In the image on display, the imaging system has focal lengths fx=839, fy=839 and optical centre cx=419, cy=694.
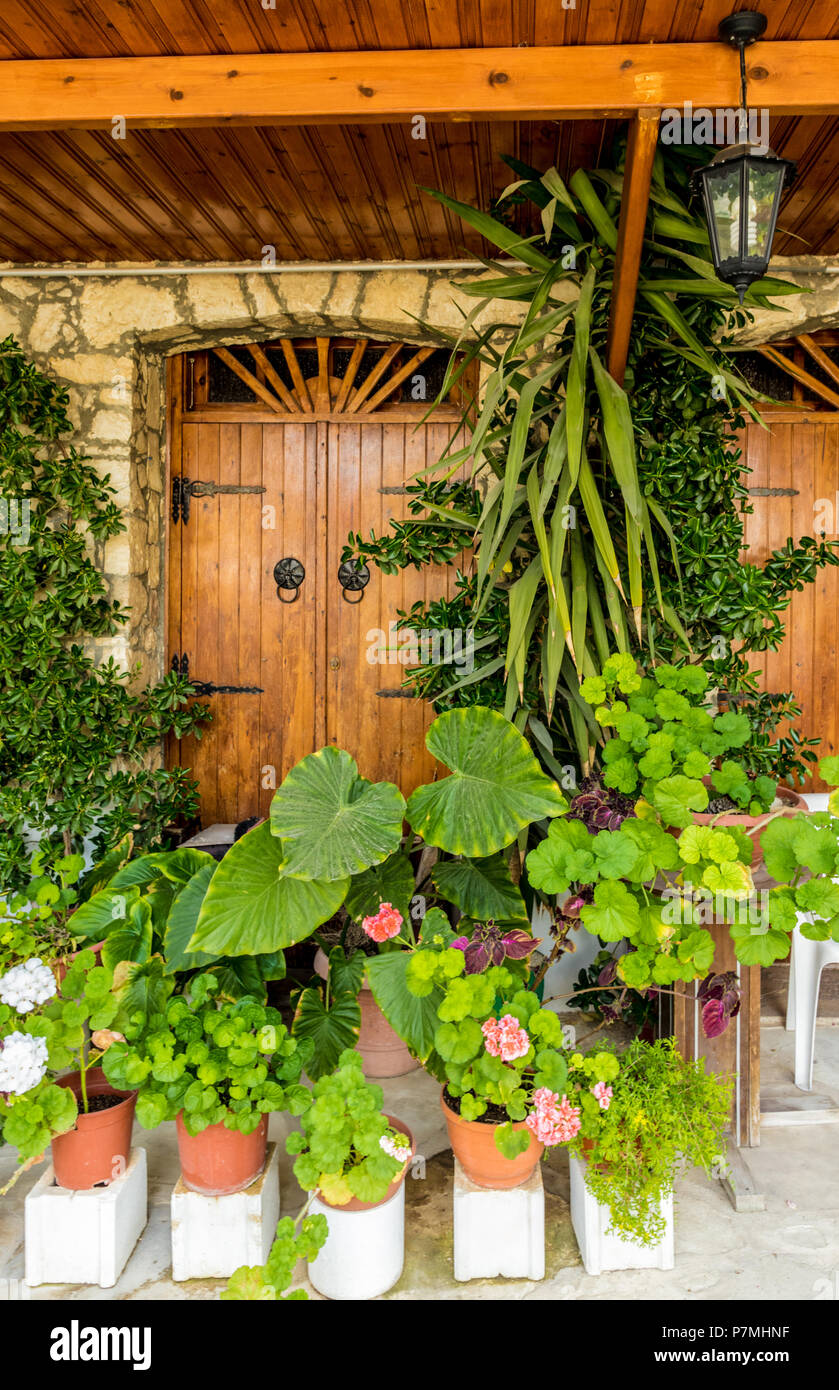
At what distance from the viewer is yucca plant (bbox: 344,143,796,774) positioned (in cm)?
216

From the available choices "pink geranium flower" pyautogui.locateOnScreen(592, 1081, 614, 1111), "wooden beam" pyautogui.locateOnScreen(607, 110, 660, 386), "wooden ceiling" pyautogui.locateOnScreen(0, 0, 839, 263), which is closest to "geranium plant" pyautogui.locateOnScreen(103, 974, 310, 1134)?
"pink geranium flower" pyautogui.locateOnScreen(592, 1081, 614, 1111)

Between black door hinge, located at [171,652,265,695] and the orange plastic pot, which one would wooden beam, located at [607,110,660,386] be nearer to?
black door hinge, located at [171,652,265,695]

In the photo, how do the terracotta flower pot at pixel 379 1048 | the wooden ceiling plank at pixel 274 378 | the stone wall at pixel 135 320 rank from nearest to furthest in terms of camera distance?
1. the terracotta flower pot at pixel 379 1048
2. the stone wall at pixel 135 320
3. the wooden ceiling plank at pixel 274 378

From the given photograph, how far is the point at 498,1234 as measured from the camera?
1714 mm

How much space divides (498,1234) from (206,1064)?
2.28 feet

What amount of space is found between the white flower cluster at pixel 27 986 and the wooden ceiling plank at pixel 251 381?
7.77 ft

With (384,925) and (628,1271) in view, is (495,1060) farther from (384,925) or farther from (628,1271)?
(628,1271)

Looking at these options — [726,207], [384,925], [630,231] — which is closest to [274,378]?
[630,231]

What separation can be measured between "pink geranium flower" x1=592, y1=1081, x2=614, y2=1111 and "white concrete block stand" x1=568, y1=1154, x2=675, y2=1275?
215 mm

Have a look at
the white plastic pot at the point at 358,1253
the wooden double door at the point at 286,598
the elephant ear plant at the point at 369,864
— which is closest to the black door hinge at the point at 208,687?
the wooden double door at the point at 286,598

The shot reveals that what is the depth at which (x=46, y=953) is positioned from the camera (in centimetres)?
215

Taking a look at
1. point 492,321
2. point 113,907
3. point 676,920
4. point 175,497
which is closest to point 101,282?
point 175,497

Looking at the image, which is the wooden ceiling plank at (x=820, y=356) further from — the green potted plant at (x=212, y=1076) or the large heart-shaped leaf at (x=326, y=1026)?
the green potted plant at (x=212, y=1076)

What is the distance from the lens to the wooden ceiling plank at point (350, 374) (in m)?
3.31
